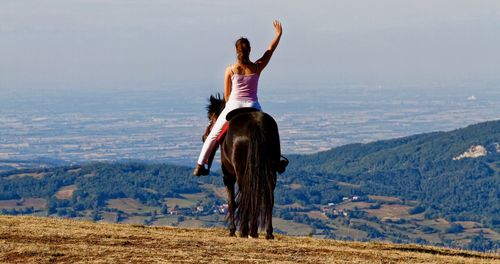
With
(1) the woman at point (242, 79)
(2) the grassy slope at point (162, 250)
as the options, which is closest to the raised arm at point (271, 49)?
(1) the woman at point (242, 79)

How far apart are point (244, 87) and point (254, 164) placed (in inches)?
72.1

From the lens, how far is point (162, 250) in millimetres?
16219

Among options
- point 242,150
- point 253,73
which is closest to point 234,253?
point 242,150

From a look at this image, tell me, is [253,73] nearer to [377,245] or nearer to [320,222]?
[377,245]

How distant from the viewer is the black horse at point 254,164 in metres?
18.0

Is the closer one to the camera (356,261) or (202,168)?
(356,261)

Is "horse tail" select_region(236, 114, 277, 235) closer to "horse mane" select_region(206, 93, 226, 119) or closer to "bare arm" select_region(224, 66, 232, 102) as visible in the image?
"bare arm" select_region(224, 66, 232, 102)

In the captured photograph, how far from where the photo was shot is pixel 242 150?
59.8 ft

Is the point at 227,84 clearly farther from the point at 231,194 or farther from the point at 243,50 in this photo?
the point at 231,194

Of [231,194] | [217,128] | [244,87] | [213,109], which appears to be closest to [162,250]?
[231,194]

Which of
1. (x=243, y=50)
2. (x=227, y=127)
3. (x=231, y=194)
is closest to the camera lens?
(x=243, y=50)

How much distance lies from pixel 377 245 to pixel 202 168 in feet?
13.3

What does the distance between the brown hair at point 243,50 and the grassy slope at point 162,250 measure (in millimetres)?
3529

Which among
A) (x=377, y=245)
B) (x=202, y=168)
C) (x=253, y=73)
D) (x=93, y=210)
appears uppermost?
(x=253, y=73)
